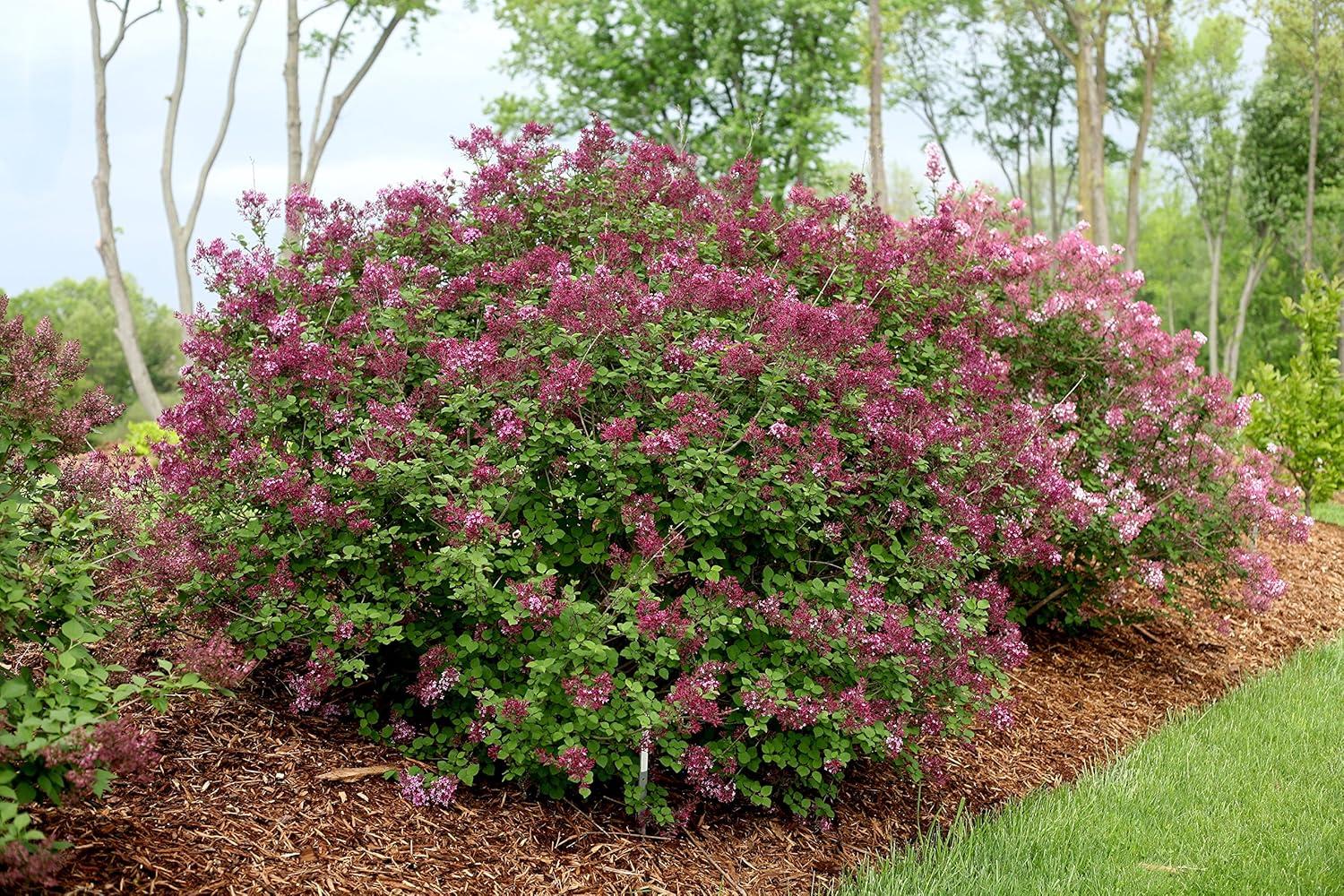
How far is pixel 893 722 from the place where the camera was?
3.77m

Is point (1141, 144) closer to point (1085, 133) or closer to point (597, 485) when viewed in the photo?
point (1085, 133)

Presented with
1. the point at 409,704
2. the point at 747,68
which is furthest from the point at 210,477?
the point at 747,68

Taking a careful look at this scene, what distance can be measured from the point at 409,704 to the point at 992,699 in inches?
83.1

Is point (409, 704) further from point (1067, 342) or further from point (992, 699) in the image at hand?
point (1067, 342)

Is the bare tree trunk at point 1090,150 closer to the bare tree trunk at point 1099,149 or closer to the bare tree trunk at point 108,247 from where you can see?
the bare tree trunk at point 1099,149

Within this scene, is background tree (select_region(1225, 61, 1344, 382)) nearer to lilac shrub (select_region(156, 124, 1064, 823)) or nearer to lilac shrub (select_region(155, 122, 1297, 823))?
lilac shrub (select_region(155, 122, 1297, 823))

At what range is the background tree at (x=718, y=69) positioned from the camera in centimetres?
1944

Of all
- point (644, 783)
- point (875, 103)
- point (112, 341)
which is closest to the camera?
point (644, 783)

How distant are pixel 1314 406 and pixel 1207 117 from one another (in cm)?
2131

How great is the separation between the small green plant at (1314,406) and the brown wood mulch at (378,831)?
8068 mm

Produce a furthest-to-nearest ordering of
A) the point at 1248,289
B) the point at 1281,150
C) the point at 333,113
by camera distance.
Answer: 1. the point at 1248,289
2. the point at 1281,150
3. the point at 333,113

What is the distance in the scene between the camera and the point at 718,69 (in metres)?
19.6

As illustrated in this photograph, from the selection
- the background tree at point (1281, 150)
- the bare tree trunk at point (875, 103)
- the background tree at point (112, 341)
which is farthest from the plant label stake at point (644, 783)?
the background tree at point (112, 341)

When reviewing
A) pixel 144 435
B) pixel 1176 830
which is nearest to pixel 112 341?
pixel 144 435
